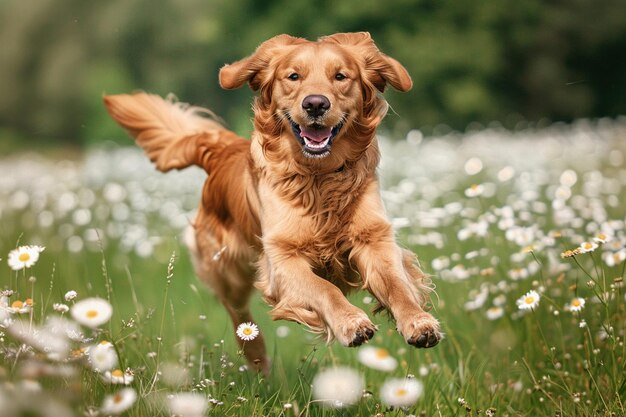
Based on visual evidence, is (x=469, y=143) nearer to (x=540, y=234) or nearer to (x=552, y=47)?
(x=540, y=234)

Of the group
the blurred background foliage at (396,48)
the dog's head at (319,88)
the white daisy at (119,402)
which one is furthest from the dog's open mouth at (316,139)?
the blurred background foliage at (396,48)

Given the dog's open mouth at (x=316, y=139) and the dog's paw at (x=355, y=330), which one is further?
the dog's open mouth at (x=316, y=139)

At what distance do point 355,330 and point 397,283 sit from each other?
1.45ft

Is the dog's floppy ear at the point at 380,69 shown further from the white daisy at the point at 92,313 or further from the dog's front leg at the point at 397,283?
the white daisy at the point at 92,313

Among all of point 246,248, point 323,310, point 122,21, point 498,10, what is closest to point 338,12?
point 498,10

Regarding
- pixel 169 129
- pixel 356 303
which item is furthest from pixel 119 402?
pixel 169 129

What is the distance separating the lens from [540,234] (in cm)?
411

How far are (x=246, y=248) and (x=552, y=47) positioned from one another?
15.6 m

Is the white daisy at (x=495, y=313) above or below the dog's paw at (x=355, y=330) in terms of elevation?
below

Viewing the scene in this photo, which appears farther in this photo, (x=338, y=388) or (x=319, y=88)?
(x=319, y=88)

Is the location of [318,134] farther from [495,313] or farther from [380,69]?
[495,313]

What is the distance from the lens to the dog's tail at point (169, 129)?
4562 mm

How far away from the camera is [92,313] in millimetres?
2152

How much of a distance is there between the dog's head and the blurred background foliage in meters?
12.0
